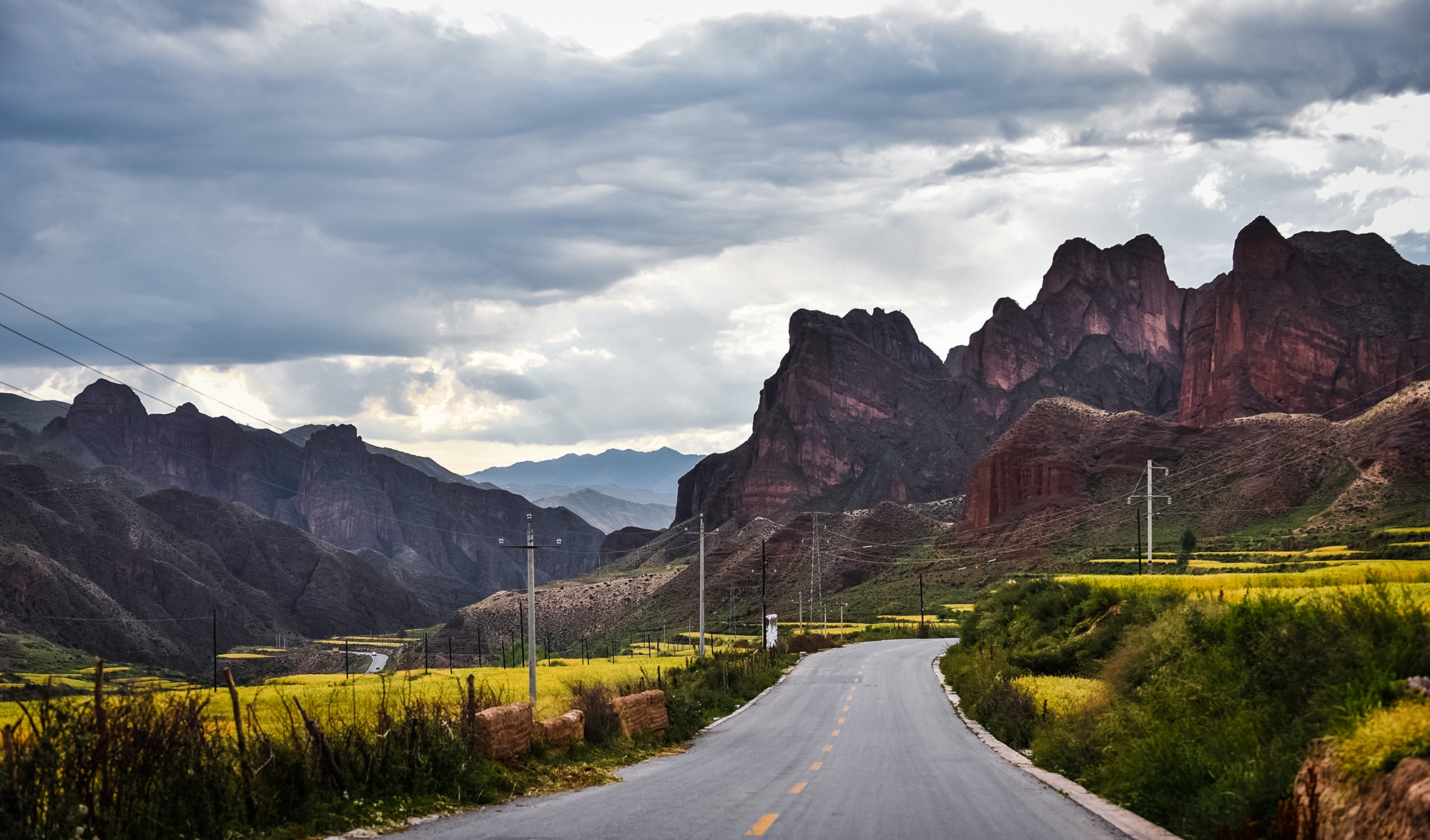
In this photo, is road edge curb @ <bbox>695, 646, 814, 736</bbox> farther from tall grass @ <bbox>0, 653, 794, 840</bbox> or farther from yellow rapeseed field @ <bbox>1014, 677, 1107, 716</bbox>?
tall grass @ <bbox>0, 653, 794, 840</bbox>

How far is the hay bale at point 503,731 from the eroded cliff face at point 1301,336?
174 metres

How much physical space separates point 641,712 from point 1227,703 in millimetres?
12942

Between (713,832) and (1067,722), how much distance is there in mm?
11225

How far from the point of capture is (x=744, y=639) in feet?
285

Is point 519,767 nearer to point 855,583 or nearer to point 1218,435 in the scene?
point 855,583

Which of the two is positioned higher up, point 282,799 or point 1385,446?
point 1385,446

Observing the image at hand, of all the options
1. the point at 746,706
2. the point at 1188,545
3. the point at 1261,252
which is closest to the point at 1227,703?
the point at 746,706

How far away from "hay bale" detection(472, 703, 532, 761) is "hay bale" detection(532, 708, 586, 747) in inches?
26.1

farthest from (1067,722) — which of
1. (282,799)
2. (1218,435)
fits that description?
(1218,435)

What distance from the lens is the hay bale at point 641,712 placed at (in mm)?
23484

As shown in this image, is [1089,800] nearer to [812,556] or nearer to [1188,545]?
[1188,545]

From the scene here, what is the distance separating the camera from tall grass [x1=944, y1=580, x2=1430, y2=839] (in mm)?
11531

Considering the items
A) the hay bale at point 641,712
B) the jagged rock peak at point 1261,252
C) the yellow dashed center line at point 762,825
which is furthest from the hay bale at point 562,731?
the jagged rock peak at point 1261,252

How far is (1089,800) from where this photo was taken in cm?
1549
